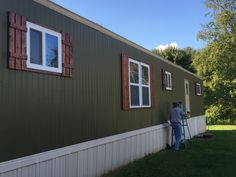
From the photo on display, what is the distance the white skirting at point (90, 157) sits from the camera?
18.6ft

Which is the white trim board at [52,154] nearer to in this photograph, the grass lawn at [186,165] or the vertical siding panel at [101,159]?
the vertical siding panel at [101,159]

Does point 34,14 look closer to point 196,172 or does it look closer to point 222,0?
point 196,172

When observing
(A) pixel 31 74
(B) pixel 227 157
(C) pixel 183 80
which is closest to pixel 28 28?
(A) pixel 31 74

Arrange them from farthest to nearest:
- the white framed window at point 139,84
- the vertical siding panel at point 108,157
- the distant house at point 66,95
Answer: the white framed window at point 139,84, the vertical siding panel at point 108,157, the distant house at point 66,95

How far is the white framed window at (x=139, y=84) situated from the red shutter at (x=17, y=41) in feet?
16.0

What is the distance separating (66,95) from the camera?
6844 mm

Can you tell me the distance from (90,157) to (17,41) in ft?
10.4

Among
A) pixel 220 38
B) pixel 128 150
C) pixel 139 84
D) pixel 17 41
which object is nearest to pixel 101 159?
pixel 128 150

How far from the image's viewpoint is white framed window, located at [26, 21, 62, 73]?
5.83 metres

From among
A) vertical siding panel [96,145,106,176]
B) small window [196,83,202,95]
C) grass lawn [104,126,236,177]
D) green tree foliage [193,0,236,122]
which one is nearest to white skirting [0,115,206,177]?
vertical siding panel [96,145,106,176]

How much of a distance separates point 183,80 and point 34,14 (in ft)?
38.9

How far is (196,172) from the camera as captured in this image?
830cm

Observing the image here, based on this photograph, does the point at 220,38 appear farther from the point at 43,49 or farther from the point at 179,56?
the point at 43,49

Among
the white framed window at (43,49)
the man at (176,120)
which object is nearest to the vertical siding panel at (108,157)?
the white framed window at (43,49)
